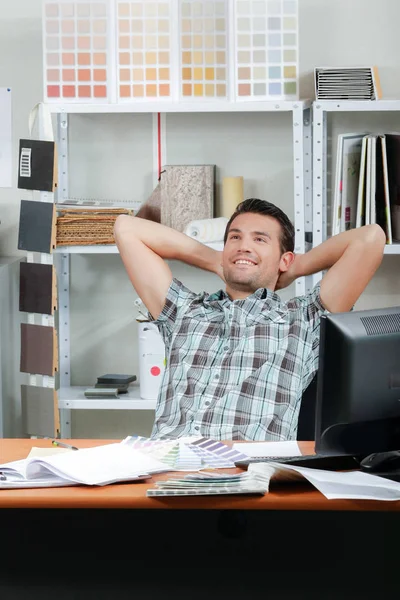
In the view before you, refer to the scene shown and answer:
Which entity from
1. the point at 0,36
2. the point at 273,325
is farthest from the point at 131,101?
the point at 273,325

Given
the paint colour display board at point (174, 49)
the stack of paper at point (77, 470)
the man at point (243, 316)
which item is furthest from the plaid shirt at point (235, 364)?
the paint colour display board at point (174, 49)

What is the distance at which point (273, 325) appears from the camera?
2.35 metres

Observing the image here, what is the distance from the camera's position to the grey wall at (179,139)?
137 inches

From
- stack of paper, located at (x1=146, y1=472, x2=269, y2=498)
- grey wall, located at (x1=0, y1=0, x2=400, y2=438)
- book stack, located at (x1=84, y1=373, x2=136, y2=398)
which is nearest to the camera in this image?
stack of paper, located at (x1=146, y1=472, x2=269, y2=498)

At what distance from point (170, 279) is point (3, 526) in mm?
1171

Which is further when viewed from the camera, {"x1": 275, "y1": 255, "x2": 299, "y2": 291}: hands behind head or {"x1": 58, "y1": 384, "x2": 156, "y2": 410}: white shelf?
{"x1": 58, "y1": 384, "x2": 156, "y2": 410}: white shelf

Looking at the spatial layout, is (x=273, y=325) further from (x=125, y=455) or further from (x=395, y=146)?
(x=395, y=146)

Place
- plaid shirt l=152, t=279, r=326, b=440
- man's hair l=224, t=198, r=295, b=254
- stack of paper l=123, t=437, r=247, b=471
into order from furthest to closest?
man's hair l=224, t=198, r=295, b=254 < plaid shirt l=152, t=279, r=326, b=440 < stack of paper l=123, t=437, r=247, b=471

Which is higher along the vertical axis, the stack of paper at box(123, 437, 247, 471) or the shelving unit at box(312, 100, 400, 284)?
the shelving unit at box(312, 100, 400, 284)

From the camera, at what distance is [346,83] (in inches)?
127

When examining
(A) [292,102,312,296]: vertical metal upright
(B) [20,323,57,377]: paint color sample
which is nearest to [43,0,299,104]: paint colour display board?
(A) [292,102,312,296]: vertical metal upright

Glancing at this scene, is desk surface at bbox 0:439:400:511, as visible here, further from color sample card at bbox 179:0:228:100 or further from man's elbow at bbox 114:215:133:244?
color sample card at bbox 179:0:228:100

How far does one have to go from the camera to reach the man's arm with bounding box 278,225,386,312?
2.39 meters

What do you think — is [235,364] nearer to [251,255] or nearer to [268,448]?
[251,255]
